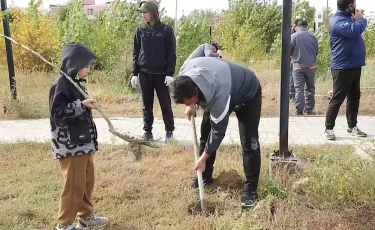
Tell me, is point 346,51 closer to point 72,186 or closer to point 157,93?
point 157,93

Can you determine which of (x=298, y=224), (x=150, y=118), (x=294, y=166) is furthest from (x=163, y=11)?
(x=298, y=224)

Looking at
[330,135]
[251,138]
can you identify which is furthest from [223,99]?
[330,135]

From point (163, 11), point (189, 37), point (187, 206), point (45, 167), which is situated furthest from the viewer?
point (163, 11)

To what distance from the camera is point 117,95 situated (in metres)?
10.4

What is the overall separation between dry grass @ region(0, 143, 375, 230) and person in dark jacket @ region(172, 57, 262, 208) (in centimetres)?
29

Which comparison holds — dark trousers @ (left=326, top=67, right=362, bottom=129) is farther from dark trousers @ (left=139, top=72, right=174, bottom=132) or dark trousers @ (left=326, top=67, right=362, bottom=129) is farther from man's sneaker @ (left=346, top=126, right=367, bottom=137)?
dark trousers @ (left=139, top=72, right=174, bottom=132)

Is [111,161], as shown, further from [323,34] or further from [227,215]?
[323,34]

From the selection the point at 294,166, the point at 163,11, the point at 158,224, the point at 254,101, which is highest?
the point at 163,11

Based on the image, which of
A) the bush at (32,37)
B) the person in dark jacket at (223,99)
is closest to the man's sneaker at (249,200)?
the person in dark jacket at (223,99)

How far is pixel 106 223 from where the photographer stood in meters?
3.52

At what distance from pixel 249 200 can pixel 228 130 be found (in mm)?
3015

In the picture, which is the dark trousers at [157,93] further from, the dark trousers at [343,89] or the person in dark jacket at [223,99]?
the dark trousers at [343,89]

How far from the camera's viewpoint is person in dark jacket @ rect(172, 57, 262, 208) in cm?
309

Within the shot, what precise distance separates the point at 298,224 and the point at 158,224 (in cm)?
114
